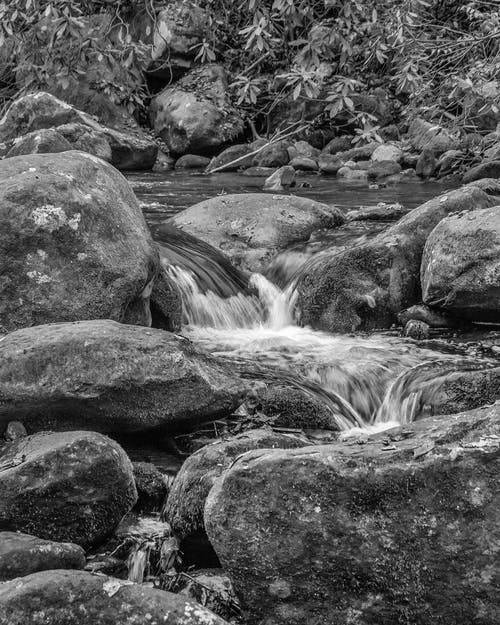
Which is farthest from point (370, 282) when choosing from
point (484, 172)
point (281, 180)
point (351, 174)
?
point (351, 174)

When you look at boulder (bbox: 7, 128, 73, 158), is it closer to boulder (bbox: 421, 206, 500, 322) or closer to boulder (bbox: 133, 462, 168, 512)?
boulder (bbox: 421, 206, 500, 322)

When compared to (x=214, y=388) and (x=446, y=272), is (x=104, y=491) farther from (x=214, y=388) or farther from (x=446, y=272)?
(x=446, y=272)

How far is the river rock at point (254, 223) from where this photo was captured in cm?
997

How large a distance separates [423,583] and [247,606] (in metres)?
0.73

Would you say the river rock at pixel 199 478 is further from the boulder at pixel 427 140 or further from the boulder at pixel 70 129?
the boulder at pixel 427 140

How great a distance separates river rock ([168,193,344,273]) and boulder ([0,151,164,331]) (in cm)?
299

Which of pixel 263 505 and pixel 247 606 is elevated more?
→ pixel 263 505

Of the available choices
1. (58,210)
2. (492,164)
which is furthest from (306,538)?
(492,164)

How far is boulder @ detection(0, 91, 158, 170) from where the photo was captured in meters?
13.1

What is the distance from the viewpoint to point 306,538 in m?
3.21

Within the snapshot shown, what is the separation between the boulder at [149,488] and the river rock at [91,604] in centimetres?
172

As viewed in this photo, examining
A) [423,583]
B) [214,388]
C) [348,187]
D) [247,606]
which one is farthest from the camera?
[348,187]

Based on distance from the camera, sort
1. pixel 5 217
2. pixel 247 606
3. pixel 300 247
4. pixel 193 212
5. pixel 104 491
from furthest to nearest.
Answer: pixel 193 212 < pixel 300 247 < pixel 5 217 < pixel 104 491 < pixel 247 606

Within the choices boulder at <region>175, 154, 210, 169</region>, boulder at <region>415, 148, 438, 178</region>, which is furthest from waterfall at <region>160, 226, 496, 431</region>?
boulder at <region>175, 154, 210, 169</region>
